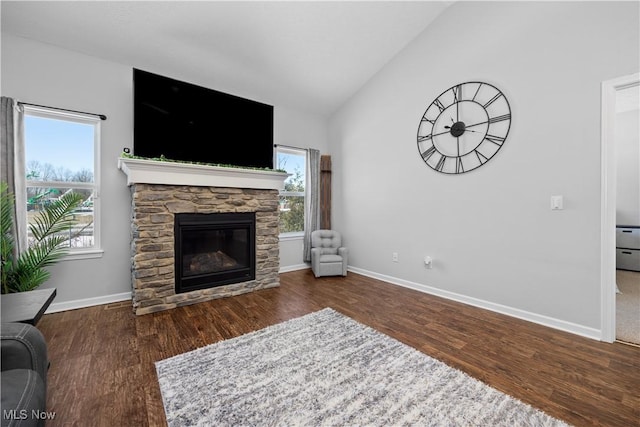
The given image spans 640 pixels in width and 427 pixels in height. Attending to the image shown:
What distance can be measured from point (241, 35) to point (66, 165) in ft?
7.97

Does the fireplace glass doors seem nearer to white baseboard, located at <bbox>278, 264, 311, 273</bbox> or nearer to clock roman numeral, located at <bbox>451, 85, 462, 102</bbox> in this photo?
white baseboard, located at <bbox>278, 264, 311, 273</bbox>

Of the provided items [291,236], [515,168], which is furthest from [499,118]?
[291,236]

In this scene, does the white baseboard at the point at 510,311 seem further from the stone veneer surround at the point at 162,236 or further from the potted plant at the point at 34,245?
the potted plant at the point at 34,245

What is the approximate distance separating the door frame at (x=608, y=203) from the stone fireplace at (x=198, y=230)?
3282 mm

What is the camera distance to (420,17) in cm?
331

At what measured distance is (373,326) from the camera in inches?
97.2

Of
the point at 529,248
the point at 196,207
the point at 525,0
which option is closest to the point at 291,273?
the point at 196,207

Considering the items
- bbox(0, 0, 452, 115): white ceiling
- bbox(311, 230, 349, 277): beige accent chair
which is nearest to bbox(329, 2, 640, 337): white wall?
bbox(0, 0, 452, 115): white ceiling

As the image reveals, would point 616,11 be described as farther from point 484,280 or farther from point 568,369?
point 568,369

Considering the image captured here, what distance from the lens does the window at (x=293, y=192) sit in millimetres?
4613

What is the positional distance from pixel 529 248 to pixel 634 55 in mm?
1737

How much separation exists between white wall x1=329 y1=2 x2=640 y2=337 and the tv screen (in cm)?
190

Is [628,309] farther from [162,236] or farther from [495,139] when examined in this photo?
[162,236]

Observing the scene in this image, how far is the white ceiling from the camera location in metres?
2.54
